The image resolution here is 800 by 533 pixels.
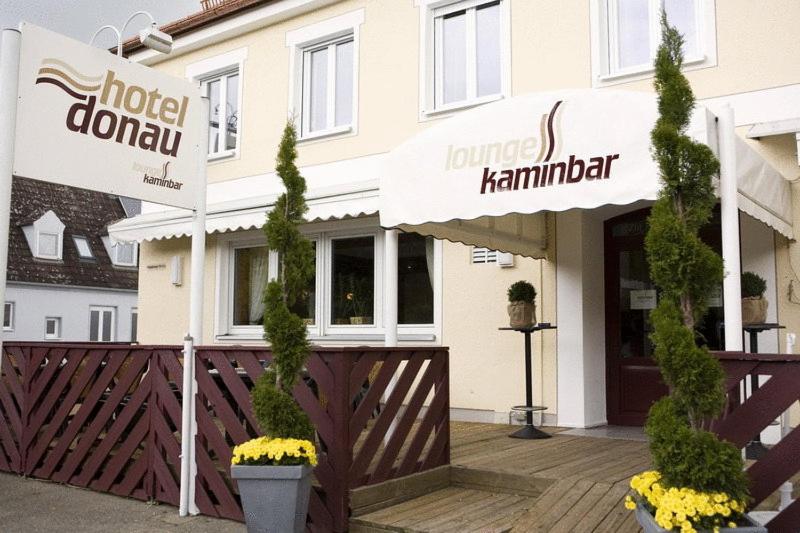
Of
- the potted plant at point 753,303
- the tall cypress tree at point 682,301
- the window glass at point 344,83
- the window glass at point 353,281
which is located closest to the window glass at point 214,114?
the window glass at point 344,83

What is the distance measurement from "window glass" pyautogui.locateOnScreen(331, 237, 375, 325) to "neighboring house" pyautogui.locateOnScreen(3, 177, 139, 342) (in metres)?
18.5

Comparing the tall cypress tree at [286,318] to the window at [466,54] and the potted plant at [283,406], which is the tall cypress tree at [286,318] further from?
the window at [466,54]

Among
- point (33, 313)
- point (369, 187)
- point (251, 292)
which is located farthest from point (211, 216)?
point (33, 313)

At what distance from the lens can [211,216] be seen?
35.3ft

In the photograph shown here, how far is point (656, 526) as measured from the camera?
3.65 meters

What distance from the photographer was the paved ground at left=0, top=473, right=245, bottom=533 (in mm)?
5672

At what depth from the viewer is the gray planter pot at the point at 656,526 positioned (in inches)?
138

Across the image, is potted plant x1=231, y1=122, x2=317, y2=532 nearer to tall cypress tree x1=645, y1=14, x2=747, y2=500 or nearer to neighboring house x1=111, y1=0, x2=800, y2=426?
neighboring house x1=111, y1=0, x2=800, y2=426

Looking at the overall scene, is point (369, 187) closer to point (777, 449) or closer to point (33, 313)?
point (777, 449)

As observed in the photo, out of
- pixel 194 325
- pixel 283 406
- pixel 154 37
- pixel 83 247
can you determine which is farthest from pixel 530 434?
pixel 83 247

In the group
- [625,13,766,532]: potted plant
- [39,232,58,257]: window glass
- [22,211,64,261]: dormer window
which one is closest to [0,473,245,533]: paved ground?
[625,13,766,532]: potted plant

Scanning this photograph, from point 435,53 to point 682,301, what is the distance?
664 cm

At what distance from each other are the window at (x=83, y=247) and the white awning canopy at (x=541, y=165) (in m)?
24.8

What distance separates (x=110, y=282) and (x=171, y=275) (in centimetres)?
1857
